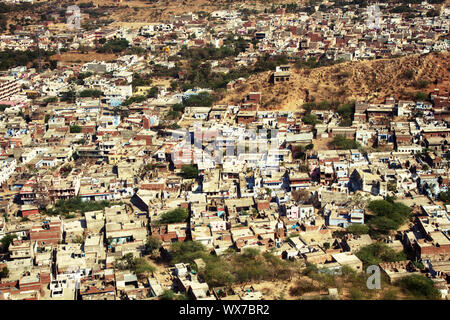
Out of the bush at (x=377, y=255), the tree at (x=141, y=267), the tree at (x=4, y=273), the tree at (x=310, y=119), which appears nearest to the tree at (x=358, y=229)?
the bush at (x=377, y=255)

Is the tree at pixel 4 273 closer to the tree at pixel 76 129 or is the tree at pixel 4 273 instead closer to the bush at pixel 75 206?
the bush at pixel 75 206

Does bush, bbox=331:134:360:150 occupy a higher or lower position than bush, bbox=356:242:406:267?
higher

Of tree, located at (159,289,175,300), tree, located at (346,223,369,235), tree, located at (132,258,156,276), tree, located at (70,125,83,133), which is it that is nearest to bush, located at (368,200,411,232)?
tree, located at (346,223,369,235)

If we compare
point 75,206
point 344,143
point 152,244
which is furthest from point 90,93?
point 152,244

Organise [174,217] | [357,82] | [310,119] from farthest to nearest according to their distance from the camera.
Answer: [357,82] → [310,119] → [174,217]

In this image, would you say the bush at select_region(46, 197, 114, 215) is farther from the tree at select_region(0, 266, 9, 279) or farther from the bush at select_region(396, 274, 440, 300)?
the bush at select_region(396, 274, 440, 300)

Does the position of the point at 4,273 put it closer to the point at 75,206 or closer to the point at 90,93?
the point at 75,206

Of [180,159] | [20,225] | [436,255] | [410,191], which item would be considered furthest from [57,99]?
[436,255]

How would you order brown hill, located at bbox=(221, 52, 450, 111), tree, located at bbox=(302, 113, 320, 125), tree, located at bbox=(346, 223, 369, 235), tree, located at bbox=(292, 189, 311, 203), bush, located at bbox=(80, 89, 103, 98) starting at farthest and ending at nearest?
bush, located at bbox=(80, 89, 103, 98)
brown hill, located at bbox=(221, 52, 450, 111)
tree, located at bbox=(302, 113, 320, 125)
tree, located at bbox=(292, 189, 311, 203)
tree, located at bbox=(346, 223, 369, 235)

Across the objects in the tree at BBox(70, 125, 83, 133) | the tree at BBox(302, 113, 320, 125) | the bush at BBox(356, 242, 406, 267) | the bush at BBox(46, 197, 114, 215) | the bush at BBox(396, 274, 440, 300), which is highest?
the tree at BBox(302, 113, 320, 125)
